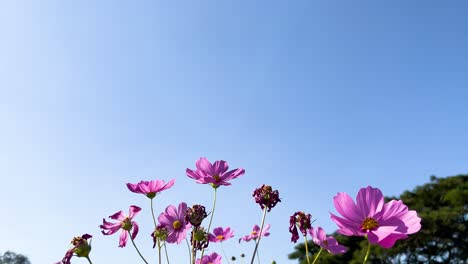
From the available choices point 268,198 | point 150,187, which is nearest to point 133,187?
point 150,187

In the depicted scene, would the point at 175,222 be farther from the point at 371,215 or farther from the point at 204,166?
the point at 371,215

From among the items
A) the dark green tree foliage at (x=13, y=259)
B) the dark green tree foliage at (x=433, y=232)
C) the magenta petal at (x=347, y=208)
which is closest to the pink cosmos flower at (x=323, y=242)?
the magenta petal at (x=347, y=208)

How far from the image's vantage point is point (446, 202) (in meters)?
13.4

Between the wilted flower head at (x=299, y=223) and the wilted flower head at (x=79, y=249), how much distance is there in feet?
1.78

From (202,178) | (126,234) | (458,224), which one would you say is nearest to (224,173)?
(202,178)

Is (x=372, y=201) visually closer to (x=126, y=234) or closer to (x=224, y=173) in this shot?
(x=224, y=173)

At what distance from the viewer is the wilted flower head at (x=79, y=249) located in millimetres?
1111

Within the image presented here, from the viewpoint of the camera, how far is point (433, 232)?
12.7 m

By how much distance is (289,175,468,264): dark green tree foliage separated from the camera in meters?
12.3

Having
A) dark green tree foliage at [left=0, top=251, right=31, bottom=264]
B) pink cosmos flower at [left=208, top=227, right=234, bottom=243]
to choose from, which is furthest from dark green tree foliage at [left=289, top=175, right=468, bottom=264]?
dark green tree foliage at [left=0, top=251, right=31, bottom=264]

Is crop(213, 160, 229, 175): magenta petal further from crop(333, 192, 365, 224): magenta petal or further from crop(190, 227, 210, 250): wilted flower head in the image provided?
crop(333, 192, 365, 224): magenta petal

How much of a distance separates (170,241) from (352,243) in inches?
562

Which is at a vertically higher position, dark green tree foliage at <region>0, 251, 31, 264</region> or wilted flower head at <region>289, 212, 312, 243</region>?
dark green tree foliage at <region>0, 251, 31, 264</region>

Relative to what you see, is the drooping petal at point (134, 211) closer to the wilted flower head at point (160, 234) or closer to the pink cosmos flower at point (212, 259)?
the wilted flower head at point (160, 234)
